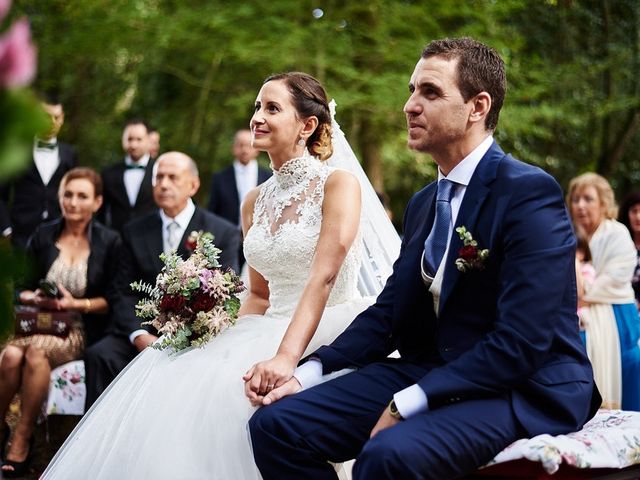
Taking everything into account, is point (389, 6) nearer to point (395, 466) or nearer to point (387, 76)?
point (387, 76)

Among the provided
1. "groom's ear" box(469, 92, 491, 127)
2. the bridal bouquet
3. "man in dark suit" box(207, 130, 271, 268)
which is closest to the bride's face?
the bridal bouquet

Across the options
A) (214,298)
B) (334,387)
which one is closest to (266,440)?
(334,387)

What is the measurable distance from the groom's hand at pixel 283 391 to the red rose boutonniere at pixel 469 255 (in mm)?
723

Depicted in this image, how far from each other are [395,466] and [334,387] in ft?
1.70

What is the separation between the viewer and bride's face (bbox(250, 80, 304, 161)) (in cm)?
394

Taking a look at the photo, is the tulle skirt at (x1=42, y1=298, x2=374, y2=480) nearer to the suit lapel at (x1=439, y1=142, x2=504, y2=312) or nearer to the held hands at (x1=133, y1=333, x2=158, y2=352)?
the suit lapel at (x1=439, y1=142, x2=504, y2=312)

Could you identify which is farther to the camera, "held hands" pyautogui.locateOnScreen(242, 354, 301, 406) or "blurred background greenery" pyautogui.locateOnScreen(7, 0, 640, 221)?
"blurred background greenery" pyautogui.locateOnScreen(7, 0, 640, 221)

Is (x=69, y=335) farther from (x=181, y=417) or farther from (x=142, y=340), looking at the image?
(x=181, y=417)

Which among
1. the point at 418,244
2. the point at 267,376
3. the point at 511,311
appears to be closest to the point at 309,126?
the point at 418,244

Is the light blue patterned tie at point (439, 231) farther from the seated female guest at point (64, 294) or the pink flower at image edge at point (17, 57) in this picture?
the seated female guest at point (64, 294)

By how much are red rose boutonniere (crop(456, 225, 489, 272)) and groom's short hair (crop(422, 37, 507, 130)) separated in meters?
0.50

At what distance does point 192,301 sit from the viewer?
3.61 metres

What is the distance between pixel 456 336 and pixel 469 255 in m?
0.31

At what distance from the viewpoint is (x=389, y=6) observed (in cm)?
1163
